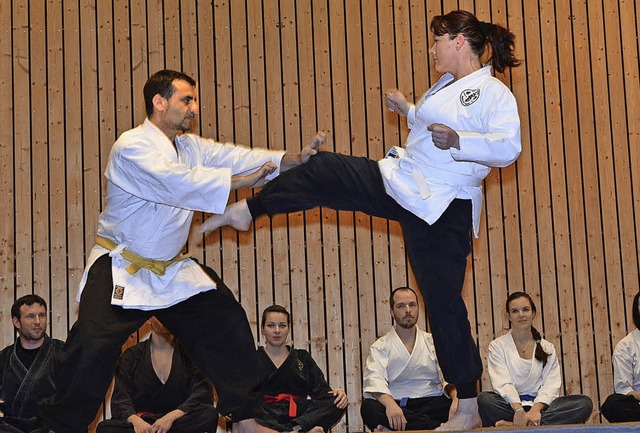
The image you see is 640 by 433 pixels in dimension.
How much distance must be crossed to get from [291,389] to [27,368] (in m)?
1.82

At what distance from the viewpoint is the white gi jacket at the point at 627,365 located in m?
6.91

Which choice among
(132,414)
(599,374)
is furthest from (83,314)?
(599,374)

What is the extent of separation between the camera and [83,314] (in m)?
4.24


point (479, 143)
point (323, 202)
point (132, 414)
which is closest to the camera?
point (479, 143)

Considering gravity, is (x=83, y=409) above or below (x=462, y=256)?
below

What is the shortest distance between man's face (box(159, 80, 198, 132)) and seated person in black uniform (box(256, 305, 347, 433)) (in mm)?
2255

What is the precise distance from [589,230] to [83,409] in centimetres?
492

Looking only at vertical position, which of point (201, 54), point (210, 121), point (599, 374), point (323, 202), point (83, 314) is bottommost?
point (599, 374)

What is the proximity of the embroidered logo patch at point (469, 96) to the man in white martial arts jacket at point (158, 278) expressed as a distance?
2.30 feet

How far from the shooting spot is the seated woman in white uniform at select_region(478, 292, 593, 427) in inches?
255

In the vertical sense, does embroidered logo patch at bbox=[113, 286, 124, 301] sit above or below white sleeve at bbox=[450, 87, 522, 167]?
below

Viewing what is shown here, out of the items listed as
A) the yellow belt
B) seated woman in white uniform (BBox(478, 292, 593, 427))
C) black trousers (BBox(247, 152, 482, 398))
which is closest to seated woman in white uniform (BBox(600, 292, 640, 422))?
seated woman in white uniform (BBox(478, 292, 593, 427))

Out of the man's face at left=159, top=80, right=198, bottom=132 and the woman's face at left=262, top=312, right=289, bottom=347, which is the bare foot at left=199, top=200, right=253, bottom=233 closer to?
the man's face at left=159, top=80, right=198, bottom=132

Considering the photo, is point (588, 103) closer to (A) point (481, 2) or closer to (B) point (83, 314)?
(A) point (481, 2)
